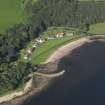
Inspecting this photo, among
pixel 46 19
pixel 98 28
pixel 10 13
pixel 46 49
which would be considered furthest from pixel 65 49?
pixel 10 13

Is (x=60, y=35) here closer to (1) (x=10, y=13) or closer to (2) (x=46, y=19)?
(2) (x=46, y=19)

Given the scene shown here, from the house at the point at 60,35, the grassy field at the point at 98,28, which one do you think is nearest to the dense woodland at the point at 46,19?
the grassy field at the point at 98,28

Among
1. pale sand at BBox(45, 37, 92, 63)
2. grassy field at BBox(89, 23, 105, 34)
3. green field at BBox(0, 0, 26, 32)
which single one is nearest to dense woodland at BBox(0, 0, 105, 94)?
grassy field at BBox(89, 23, 105, 34)

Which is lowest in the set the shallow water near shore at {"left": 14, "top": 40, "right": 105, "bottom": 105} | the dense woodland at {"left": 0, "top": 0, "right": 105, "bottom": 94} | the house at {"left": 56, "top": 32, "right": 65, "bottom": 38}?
the shallow water near shore at {"left": 14, "top": 40, "right": 105, "bottom": 105}

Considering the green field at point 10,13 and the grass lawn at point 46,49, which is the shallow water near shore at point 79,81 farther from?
the green field at point 10,13

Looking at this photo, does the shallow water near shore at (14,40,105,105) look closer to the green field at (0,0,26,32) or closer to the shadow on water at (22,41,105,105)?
the shadow on water at (22,41,105,105)

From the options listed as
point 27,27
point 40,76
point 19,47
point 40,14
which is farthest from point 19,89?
point 40,14
